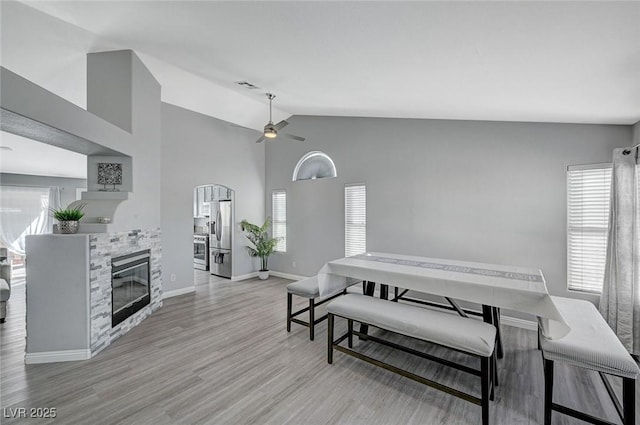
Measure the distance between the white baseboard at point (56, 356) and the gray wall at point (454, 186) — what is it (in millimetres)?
3628

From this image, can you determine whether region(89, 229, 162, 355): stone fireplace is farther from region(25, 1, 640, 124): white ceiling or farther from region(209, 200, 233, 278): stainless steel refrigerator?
region(25, 1, 640, 124): white ceiling

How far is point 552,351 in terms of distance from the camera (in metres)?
1.86

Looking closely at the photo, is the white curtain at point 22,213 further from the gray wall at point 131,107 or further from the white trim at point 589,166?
the white trim at point 589,166

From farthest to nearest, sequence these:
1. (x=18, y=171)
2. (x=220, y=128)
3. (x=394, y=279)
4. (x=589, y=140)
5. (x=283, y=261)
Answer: (x=18, y=171)
(x=283, y=261)
(x=220, y=128)
(x=589, y=140)
(x=394, y=279)

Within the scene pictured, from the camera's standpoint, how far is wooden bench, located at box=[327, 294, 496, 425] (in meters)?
1.93

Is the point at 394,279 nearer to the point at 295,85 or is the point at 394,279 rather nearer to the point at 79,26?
the point at 295,85

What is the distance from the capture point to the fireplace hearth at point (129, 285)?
326 cm

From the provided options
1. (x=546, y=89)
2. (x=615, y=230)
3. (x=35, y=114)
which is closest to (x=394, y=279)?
(x=546, y=89)

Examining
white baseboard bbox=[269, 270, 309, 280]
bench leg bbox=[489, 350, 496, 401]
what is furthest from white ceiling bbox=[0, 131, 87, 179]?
bench leg bbox=[489, 350, 496, 401]

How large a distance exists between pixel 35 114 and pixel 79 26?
1.29m

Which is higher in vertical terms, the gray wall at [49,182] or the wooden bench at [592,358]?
the gray wall at [49,182]

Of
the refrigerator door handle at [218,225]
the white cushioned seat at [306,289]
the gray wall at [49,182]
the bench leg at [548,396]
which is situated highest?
the gray wall at [49,182]

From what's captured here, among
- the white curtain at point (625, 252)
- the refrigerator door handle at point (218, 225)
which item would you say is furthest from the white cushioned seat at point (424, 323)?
the refrigerator door handle at point (218, 225)

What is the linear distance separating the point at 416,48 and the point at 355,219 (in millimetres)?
3270
